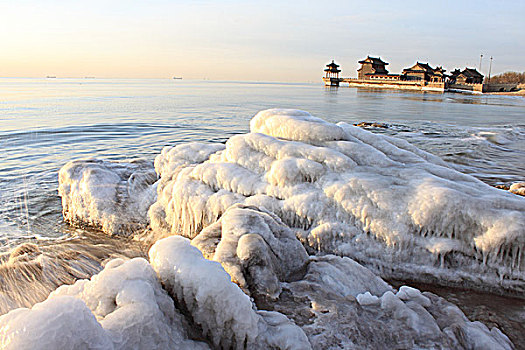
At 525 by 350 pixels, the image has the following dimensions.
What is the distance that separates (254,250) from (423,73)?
94672mm

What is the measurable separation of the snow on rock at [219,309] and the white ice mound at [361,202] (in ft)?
8.48

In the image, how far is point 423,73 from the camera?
86062mm

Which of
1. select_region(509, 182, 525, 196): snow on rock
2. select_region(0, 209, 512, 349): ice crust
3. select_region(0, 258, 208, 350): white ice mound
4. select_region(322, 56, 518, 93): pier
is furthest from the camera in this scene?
select_region(322, 56, 518, 93): pier

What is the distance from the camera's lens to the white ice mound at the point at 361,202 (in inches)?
178

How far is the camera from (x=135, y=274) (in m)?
2.52

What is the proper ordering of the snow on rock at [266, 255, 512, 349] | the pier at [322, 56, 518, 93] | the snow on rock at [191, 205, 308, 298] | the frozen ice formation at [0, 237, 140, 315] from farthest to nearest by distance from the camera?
the pier at [322, 56, 518, 93] → the frozen ice formation at [0, 237, 140, 315] → the snow on rock at [191, 205, 308, 298] → the snow on rock at [266, 255, 512, 349]

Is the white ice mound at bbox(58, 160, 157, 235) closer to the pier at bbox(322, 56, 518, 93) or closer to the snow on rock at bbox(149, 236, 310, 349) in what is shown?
the snow on rock at bbox(149, 236, 310, 349)

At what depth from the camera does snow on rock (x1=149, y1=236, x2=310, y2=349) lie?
2.46m

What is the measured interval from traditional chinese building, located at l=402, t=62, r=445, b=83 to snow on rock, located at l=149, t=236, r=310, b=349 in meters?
93.9

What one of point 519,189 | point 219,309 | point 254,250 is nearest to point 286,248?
point 254,250

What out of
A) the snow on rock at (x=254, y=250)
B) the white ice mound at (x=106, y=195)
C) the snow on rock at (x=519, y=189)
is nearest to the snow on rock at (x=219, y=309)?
the snow on rock at (x=254, y=250)

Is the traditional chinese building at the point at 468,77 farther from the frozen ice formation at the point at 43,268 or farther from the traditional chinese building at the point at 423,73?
the frozen ice formation at the point at 43,268

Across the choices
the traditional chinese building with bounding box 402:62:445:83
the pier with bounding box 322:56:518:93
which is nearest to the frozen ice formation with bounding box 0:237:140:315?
the pier with bounding box 322:56:518:93

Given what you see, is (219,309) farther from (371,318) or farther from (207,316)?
(371,318)
